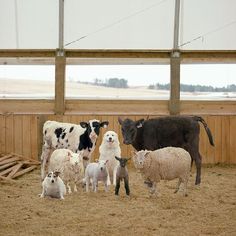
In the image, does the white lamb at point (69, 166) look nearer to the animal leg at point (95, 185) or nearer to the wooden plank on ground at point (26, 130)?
the animal leg at point (95, 185)

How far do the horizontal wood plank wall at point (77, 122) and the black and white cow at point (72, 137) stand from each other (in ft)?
6.35

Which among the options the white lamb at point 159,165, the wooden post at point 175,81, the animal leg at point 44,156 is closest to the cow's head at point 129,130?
the white lamb at point 159,165

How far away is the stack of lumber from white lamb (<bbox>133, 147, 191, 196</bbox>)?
3.29m

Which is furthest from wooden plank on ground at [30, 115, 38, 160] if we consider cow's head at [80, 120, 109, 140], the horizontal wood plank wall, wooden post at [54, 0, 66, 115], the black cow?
the black cow

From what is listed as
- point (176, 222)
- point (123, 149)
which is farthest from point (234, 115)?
point (176, 222)

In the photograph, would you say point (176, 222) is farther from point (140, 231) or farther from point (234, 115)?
point (234, 115)

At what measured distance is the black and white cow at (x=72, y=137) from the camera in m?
9.95

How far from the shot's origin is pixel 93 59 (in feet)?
43.4

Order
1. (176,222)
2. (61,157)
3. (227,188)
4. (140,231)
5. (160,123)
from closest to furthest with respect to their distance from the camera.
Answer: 1. (140,231)
2. (176,222)
3. (61,157)
4. (227,188)
5. (160,123)

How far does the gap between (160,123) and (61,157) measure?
7.76ft

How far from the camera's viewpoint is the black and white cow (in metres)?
9.95

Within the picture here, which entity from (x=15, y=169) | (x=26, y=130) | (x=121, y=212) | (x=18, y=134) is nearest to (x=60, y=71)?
(x=26, y=130)

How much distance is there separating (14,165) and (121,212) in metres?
4.93
